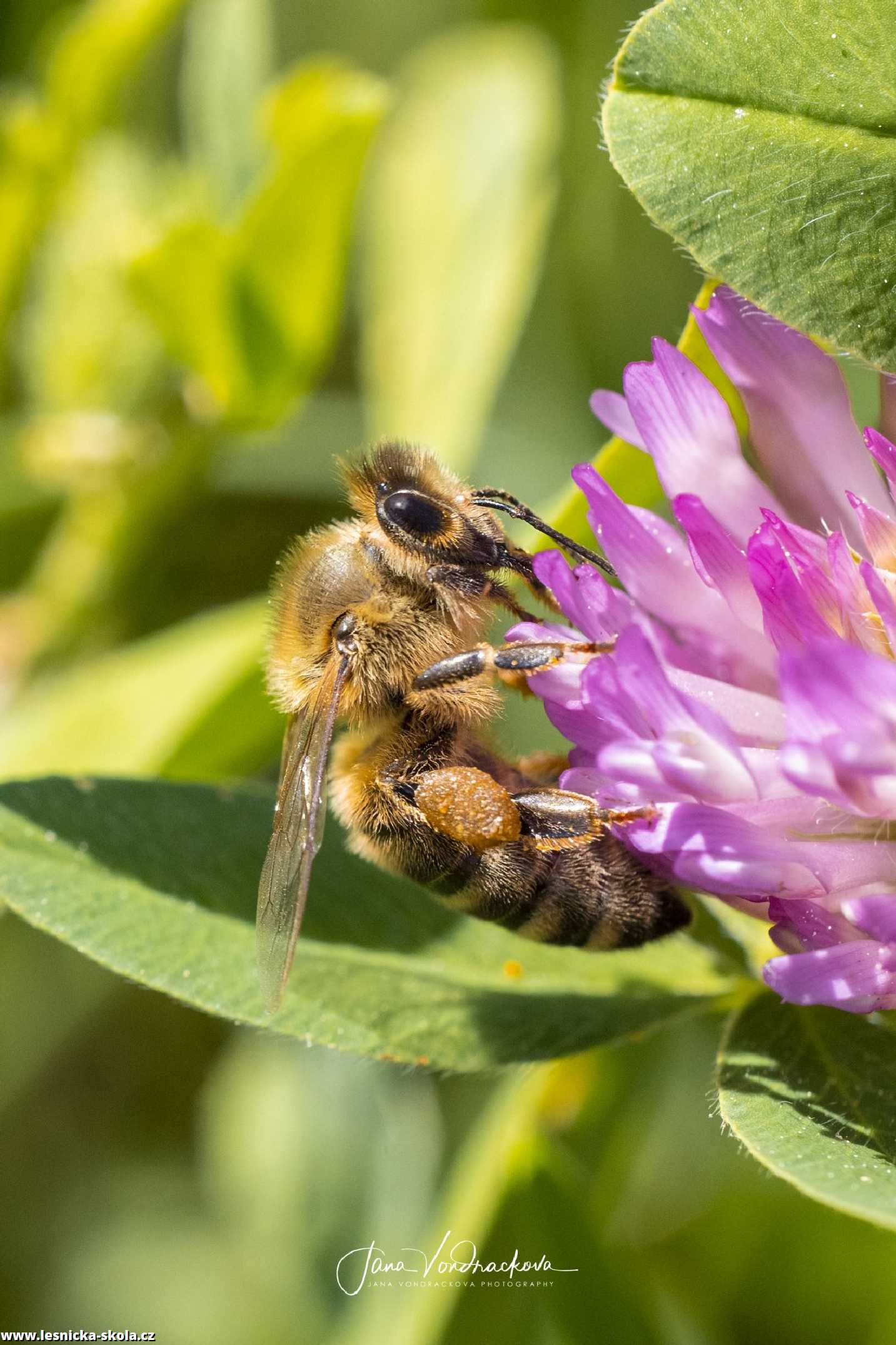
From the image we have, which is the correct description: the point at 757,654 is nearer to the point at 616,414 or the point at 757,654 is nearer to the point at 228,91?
the point at 616,414

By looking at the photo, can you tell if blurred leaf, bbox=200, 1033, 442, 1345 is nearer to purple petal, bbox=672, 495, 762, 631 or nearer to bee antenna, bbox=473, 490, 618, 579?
bee antenna, bbox=473, 490, 618, 579

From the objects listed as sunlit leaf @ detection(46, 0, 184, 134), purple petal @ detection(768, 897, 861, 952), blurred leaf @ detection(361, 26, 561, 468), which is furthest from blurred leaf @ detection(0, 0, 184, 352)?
purple petal @ detection(768, 897, 861, 952)

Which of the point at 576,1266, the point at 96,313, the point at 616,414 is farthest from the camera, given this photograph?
the point at 96,313

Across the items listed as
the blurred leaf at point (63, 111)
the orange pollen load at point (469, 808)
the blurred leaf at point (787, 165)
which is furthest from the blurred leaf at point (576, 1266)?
the blurred leaf at point (63, 111)

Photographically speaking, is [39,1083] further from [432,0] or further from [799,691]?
[432,0]

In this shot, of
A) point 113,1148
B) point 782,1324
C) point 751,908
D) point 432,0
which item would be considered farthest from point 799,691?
point 432,0

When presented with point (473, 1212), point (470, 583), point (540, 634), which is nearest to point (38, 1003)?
point (473, 1212)
